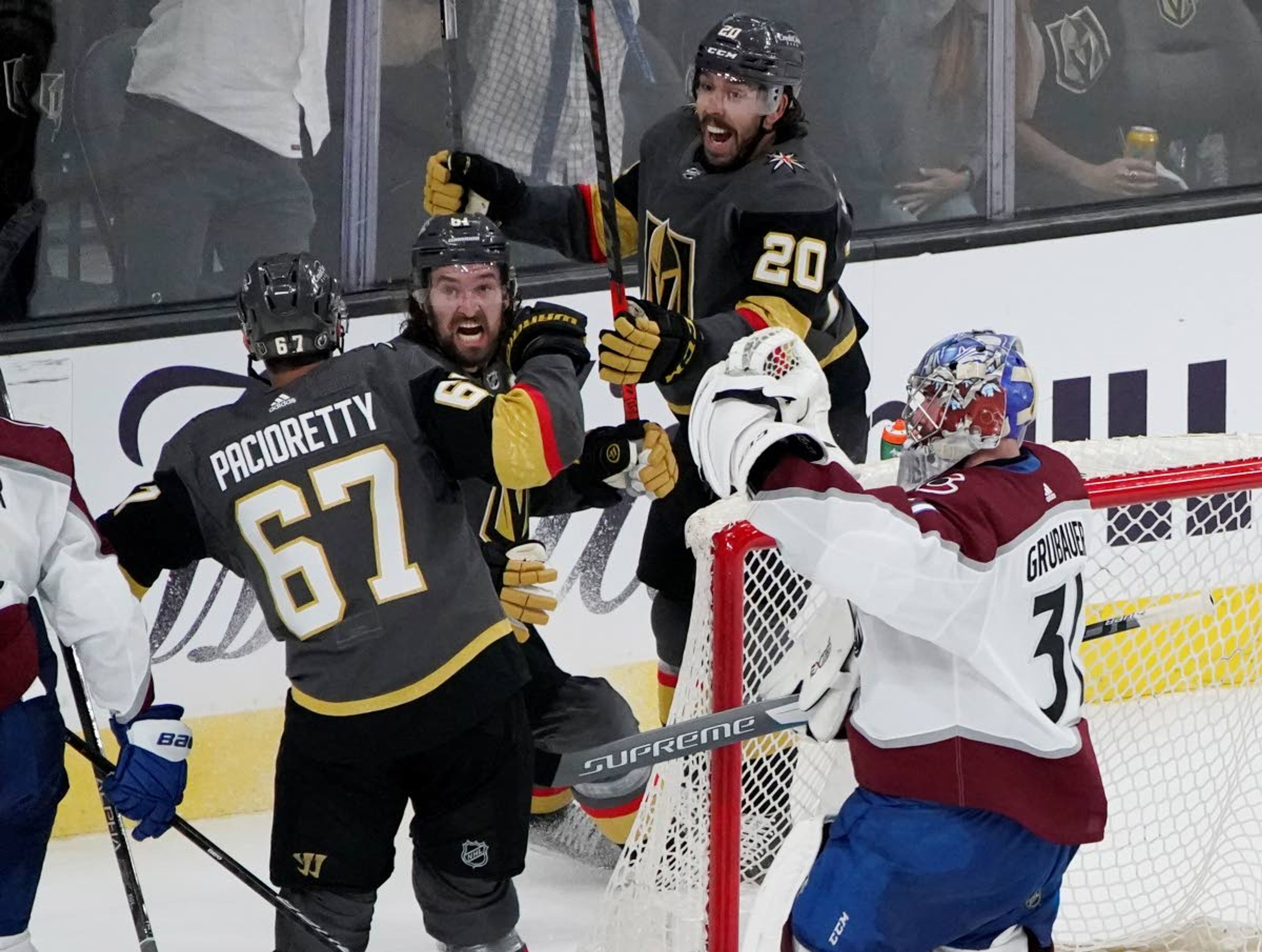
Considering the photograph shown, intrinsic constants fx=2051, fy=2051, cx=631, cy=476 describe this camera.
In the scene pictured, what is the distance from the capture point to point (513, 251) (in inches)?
177

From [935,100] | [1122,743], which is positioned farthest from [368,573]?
[935,100]

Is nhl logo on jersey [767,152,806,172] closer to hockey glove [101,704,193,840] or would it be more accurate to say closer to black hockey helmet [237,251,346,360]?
black hockey helmet [237,251,346,360]

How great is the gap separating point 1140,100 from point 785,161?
1847mm

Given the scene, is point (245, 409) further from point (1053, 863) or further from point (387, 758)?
point (1053, 863)

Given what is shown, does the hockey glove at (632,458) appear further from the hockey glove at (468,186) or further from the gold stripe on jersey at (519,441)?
the hockey glove at (468,186)

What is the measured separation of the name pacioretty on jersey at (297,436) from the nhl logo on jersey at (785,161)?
1.11 meters

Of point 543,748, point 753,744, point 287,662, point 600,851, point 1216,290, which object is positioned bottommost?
point 600,851

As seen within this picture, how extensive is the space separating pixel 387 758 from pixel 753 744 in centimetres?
68

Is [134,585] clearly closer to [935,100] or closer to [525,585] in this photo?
[525,585]

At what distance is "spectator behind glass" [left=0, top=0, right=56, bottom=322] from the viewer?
13.1 ft

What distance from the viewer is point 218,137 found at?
13.8 ft

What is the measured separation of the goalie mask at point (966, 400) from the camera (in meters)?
2.33

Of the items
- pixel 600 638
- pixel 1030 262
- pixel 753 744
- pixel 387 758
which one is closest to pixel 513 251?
pixel 600 638

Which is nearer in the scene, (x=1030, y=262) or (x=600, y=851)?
(x=600, y=851)
